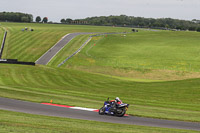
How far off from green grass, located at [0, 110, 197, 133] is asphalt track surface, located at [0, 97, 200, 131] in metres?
1.32

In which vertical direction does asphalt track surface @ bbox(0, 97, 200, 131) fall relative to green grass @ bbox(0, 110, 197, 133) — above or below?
below

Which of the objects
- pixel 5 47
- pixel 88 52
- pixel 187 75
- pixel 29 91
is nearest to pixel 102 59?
pixel 88 52

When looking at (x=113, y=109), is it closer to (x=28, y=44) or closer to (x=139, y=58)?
(x=139, y=58)

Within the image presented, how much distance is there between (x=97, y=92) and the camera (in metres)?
35.7

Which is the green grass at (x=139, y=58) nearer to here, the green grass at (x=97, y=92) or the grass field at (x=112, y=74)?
the grass field at (x=112, y=74)

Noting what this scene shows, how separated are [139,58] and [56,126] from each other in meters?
60.7

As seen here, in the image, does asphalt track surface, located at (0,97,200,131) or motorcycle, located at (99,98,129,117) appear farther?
motorcycle, located at (99,98,129,117)

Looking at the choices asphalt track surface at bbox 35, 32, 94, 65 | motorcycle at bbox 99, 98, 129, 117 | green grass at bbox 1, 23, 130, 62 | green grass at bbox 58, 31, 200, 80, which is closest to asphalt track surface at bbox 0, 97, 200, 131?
motorcycle at bbox 99, 98, 129, 117

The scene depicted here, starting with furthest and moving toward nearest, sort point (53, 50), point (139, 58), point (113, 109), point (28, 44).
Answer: point (28, 44), point (53, 50), point (139, 58), point (113, 109)

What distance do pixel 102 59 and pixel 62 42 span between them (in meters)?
24.7

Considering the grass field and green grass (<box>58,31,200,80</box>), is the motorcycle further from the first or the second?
green grass (<box>58,31,200,80</box>)

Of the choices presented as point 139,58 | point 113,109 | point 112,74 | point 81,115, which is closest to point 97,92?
point 113,109

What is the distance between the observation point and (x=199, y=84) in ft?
131

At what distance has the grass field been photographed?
95.1ft
